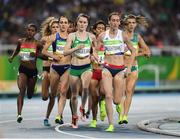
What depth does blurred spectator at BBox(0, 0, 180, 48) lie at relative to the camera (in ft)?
117

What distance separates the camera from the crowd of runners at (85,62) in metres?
15.6

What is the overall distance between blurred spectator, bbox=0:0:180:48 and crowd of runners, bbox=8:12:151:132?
16318mm

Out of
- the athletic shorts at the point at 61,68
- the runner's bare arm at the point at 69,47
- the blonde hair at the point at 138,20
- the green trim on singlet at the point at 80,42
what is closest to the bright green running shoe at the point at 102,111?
the athletic shorts at the point at 61,68

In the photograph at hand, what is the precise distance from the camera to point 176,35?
125 ft

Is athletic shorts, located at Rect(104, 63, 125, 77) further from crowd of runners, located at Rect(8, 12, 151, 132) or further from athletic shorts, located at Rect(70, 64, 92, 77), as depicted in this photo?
athletic shorts, located at Rect(70, 64, 92, 77)

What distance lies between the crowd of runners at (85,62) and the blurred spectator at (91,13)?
53.5ft

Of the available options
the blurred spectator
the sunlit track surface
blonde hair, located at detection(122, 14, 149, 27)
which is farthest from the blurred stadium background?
blonde hair, located at detection(122, 14, 149, 27)

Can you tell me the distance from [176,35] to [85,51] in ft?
75.6

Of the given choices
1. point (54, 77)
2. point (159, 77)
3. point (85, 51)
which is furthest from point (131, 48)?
point (159, 77)

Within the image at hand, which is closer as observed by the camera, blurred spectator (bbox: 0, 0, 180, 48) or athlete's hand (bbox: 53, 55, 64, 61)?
athlete's hand (bbox: 53, 55, 64, 61)

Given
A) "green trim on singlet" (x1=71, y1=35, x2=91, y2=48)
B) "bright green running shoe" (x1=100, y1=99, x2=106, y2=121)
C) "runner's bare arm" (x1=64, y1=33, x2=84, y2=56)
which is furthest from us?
"bright green running shoe" (x1=100, y1=99, x2=106, y2=121)

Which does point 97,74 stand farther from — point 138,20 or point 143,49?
point 138,20

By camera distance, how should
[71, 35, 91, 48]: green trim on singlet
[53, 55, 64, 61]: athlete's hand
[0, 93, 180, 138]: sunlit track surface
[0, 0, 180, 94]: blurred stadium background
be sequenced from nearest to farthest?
1. [0, 93, 180, 138]: sunlit track surface
2. [71, 35, 91, 48]: green trim on singlet
3. [53, 55, 64, 61]: athlete's hand
4. [0, 0, 180, 94]: blurred stadium background

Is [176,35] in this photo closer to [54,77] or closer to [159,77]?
[159,77]
